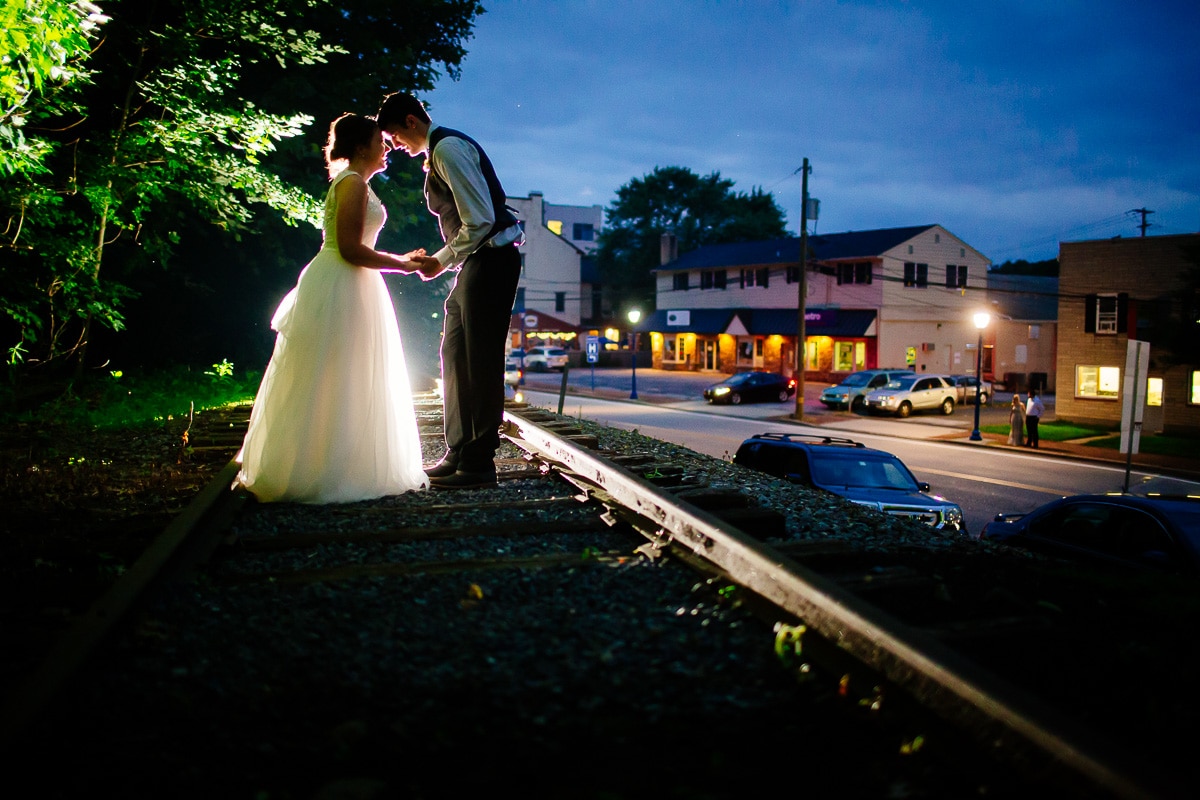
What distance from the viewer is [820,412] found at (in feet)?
129

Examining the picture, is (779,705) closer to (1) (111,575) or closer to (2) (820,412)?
(1) (111,575)

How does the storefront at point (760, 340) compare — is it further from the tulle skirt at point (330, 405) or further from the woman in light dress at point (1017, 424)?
the tulle skirt at point (330, 405)

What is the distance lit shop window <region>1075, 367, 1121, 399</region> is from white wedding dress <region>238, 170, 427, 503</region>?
3640 cm

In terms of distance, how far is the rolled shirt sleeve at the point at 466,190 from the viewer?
4.42 metres

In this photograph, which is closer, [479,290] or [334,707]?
[334,707]

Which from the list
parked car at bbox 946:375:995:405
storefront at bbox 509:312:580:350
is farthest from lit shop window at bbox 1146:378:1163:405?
storefront at bbox 509:312:580:350

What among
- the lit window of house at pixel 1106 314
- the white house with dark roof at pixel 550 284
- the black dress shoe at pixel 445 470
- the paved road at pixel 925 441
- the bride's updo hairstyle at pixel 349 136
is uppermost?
the white house with dark roof at pixel 550 284

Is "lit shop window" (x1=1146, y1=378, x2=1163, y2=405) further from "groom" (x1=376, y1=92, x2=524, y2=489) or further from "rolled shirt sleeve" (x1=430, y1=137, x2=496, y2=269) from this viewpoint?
"rolled shirt sleeve" (x1=430, y1=137, x2=496, y2=269)

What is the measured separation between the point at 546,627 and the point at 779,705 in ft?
2.54

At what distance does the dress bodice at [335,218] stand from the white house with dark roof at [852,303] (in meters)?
43.3

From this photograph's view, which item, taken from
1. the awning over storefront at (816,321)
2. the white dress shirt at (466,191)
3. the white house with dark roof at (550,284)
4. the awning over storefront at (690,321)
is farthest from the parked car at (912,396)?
the white house with dark roof at (550,284)

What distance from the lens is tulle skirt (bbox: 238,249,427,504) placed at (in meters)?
4.23

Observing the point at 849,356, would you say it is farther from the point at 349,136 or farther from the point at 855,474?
the point at 349,136

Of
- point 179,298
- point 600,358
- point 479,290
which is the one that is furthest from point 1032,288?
point 479,290
